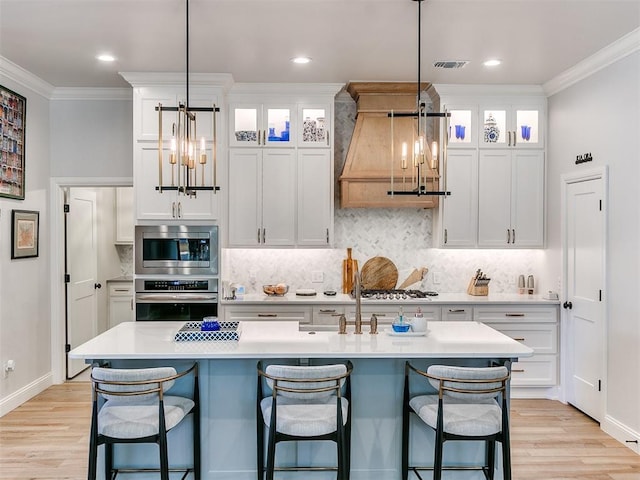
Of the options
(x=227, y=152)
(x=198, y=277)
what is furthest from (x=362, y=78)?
(x=198, y=277)

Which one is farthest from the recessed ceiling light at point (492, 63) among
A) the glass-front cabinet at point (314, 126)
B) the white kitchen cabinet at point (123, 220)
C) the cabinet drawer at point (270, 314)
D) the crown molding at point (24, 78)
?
the white kitchen cabinet at point (123, 220)

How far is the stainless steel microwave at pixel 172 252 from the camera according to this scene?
188 inches

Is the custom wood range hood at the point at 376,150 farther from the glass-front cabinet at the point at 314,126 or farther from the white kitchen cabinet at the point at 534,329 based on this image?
the white kitchen cabinet at the point at 534,329

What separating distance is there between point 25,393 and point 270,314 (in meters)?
2.37

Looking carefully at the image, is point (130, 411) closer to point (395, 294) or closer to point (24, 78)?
point (395, 294)

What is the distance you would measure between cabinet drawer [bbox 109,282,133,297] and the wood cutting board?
2962 mm

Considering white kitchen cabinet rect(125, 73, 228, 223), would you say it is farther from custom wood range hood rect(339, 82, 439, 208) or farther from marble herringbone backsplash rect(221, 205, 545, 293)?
custom wood range hood rect(339, 82, 439, 208)

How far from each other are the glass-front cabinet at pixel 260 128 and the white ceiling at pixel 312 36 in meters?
0.36

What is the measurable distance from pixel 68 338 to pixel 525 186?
4963 millimetres

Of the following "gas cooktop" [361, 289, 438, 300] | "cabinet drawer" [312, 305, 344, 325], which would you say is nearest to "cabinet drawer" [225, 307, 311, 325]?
"cabinet drawer" [312, 305, 344, 325]

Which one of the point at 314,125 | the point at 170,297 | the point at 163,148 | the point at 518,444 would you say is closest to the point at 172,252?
the point at 170,297

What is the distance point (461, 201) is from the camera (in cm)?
510

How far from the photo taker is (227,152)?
5.02 metres

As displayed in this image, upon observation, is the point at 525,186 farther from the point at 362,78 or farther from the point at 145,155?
the point at 145,155
